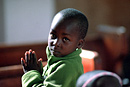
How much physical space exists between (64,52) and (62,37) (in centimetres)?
6

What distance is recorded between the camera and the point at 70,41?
2.83 feet

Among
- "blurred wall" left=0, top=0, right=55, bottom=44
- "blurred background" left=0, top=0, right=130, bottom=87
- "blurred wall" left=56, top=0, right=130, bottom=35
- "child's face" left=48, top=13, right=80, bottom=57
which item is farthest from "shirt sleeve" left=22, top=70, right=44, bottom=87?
"blurred wall" left=56, top=0, right=130, bottom=35

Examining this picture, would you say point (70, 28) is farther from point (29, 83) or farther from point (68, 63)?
point (29, 83)

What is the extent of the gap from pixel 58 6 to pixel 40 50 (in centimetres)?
158

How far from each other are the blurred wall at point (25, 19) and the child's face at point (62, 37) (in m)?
2.81

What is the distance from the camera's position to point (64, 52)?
872 mm

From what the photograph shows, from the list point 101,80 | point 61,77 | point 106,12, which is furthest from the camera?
point 106,12

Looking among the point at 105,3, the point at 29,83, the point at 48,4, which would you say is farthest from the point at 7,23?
the point at 29,83

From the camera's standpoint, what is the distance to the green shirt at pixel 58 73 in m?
0.84

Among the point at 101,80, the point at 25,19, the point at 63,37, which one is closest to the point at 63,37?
the point at 63,37

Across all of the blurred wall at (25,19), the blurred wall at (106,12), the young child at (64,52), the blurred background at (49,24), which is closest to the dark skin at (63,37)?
the young child at (64,52)

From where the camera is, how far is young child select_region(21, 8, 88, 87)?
843 mm

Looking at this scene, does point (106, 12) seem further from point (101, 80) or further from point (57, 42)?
point (101, 80)

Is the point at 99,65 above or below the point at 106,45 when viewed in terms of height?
above
